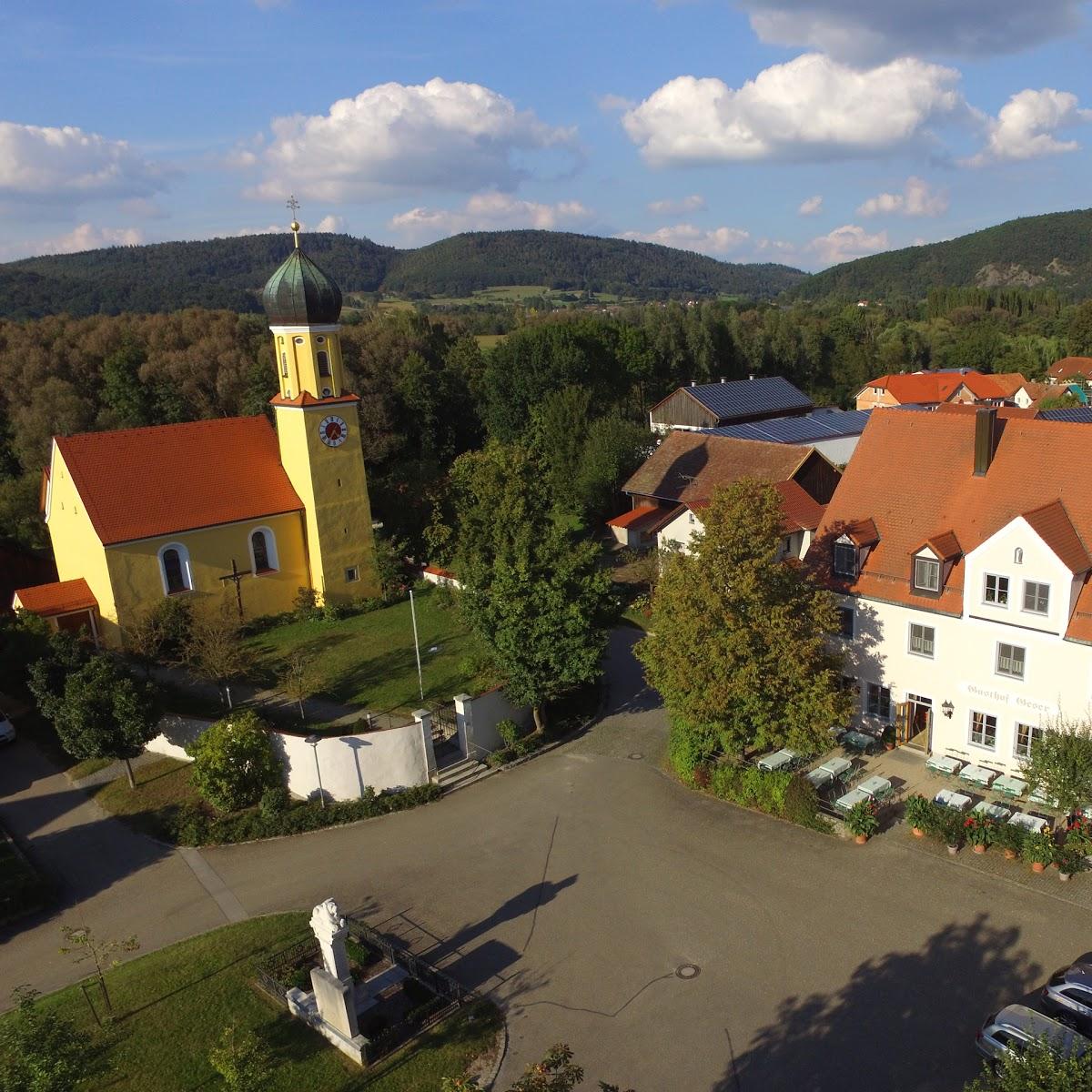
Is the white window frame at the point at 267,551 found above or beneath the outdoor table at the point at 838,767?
above

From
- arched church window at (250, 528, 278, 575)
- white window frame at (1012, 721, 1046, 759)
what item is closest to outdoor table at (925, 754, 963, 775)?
white window frame at (1012, 721, 1046, 759)

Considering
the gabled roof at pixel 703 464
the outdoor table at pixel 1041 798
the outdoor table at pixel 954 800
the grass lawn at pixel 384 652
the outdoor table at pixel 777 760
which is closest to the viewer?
the outdoor table at pixel 1041 798

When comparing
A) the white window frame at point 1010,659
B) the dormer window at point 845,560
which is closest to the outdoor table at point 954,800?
the white window frame at point 1010,659

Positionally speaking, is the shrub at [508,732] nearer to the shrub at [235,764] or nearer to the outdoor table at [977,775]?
the shrub at [235,764]

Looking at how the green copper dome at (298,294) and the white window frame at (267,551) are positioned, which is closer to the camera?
the green copper dome at (298,294)

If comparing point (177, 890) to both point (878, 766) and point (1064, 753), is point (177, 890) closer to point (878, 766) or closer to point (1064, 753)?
point (878, 766)

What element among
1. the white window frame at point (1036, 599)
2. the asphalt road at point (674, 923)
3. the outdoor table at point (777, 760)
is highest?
the white window frame at point (1036, 599)

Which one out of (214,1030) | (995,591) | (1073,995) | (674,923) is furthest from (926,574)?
(214,1030)
